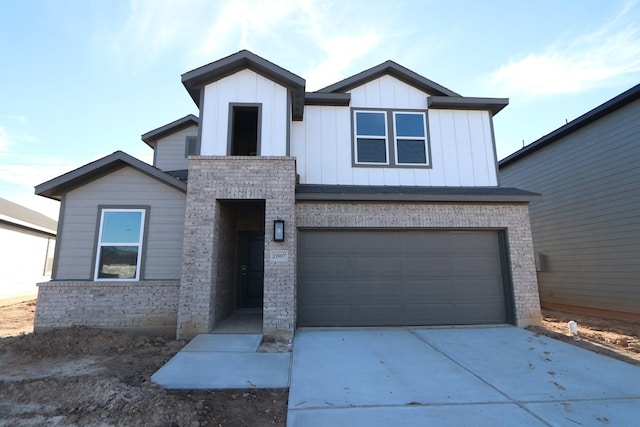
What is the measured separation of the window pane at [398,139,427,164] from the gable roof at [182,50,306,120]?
3052mm

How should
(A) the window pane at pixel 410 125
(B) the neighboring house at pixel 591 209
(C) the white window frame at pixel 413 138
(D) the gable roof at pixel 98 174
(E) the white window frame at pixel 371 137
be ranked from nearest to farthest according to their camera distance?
(D) the gable roof at pixel 98 174
(B) the neighboring house at pixel 591 209
(E) the white window frame at pixel 371 137
(C) the white window frame at pixel 413 138
(A) the window pane at pixel 410 125

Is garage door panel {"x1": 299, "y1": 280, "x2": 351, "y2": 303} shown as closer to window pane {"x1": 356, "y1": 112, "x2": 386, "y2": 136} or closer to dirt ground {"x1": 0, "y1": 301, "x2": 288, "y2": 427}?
dirt ground {"x1": 0, "y1": 301, "x2": 288, "y2": 427}

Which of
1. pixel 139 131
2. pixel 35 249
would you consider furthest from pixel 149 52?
pixel 35 249

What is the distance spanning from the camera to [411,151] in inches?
337

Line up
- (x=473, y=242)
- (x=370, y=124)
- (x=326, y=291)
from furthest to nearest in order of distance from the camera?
(x=370, y=124)
(x=473, y=242)
(x=326, y=291)

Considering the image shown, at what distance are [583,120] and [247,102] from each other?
9.67 meters

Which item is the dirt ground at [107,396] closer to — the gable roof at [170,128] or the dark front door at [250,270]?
the dark front door at [250,270]

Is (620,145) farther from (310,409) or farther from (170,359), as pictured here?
→ (170,359)

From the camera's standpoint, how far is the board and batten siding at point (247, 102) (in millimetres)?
6973

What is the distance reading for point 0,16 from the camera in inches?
309

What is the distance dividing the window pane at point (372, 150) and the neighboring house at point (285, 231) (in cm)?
3

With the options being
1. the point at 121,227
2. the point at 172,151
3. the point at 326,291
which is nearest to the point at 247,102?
the point at 121,227

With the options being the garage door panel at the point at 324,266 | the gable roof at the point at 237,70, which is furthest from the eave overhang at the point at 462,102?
the garage door panel at the point at 324,266

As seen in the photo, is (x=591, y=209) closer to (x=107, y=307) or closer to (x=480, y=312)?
(x=480, y=312)
